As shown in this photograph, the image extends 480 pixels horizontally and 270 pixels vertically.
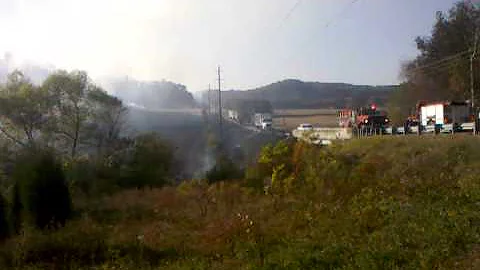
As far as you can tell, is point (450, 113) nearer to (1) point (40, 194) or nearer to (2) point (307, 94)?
(1) point (40, 194)

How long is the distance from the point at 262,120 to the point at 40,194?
56308 mm

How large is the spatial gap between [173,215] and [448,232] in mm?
18060

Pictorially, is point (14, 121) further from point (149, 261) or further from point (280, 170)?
point (149, 261)

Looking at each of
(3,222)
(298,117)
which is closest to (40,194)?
(3,222)

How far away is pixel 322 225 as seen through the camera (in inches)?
582

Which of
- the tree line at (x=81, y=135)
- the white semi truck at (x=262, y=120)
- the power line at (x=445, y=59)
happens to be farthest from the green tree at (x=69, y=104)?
the power line at (x=445, y=59)

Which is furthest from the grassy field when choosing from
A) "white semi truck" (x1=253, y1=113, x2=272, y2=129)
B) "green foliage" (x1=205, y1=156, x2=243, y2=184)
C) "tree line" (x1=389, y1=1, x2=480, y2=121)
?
"green foliage" (x1=205, y1=156, x2=243, y2=184)

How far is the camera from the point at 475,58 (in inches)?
1892

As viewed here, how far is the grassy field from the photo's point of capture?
80750mm

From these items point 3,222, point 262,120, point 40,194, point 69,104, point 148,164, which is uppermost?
point 69,104

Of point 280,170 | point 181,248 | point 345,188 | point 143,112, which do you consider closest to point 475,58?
point 280,170

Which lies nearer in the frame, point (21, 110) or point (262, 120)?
point (21, 110)

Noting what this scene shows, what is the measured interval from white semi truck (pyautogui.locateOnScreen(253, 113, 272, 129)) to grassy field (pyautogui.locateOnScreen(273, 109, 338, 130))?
1675 mm

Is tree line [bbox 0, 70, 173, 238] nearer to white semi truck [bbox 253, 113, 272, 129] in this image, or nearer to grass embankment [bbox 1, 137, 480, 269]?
grass embankment [bbox 1, 137, 480, 269]
